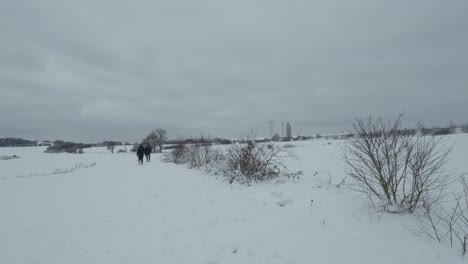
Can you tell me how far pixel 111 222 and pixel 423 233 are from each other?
5.59 metres

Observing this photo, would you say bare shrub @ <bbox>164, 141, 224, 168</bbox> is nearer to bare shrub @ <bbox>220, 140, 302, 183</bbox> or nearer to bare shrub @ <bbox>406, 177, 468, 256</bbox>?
bare shrub @ <bbox>220, 140, 302, 183</bbox>

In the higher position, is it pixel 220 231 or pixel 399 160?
pixel 399 160

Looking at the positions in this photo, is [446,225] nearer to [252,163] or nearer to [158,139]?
[252,163]

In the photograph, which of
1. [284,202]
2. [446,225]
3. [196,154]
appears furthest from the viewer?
[196,154]

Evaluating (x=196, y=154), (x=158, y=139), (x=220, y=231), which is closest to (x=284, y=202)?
(x=220, y=231)

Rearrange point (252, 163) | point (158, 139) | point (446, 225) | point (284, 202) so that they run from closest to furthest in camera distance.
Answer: point (446, 225)
point (284, 202)
point (252, 163)
point (158, 139)

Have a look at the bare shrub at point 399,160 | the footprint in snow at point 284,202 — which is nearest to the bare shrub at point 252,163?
the footprint in snow at point 284,202

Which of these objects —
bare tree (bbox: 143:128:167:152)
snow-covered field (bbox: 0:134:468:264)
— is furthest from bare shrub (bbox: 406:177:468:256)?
bare tree (bbox: 143:128:167:152)

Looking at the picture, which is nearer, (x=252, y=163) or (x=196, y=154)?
(x=252, y=163)

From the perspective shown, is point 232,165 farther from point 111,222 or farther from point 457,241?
point 457,241

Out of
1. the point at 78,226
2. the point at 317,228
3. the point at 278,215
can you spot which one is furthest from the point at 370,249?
the point at 78,226

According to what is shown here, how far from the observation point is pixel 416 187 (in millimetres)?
4367

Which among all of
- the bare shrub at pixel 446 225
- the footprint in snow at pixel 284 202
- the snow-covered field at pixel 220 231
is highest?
the bare shrub at pixel 446 225

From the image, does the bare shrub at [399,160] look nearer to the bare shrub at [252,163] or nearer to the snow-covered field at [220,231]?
the snow-covered field at [220,231]
